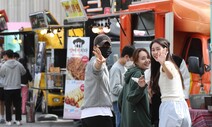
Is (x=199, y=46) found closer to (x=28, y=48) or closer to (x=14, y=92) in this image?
(x=14, y=92)

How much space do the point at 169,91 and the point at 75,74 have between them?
825 cm

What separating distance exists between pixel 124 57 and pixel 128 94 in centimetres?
291

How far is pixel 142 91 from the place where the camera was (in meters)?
7.03

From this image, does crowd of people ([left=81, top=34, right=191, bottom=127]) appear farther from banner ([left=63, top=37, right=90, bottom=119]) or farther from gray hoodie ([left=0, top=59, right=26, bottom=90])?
gray hoodie ([left=0, top=59, right=26, bottom=90])

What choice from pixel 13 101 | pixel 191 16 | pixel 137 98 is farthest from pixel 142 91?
pixel 13 101

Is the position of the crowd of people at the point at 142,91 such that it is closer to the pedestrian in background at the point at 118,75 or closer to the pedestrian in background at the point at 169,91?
the pedestrian in background at the point at 169,91

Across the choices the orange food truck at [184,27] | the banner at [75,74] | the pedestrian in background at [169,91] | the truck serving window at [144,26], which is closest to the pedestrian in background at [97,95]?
the pedestrian in background at [169,91]

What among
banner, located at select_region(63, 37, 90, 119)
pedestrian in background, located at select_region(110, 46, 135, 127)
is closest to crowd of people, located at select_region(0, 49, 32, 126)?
banner, located at select_region(63, 37, 90, 119)

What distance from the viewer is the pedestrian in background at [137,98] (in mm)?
7074

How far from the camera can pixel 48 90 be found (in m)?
17.1

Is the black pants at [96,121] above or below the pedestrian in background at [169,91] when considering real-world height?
below

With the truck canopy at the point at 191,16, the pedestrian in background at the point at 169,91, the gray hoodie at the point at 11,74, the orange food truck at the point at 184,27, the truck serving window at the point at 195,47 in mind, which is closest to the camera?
the pedestrian in background at the point at 169,91

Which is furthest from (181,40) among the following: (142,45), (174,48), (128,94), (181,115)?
(181,115)

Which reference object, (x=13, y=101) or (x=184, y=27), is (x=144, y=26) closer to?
(x=184, y=27)
